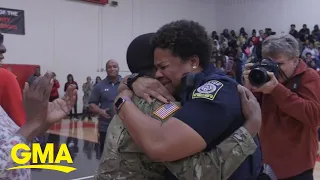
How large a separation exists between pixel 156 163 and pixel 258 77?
1.03 metres

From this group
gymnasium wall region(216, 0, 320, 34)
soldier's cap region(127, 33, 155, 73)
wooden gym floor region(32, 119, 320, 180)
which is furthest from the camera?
gymnasium wall region(216, 0, 320, 34)

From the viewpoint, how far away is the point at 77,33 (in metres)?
16.7

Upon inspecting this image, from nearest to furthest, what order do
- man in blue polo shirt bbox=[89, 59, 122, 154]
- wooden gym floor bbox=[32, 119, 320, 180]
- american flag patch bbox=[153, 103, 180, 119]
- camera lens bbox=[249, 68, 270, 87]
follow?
american flag patch bbox=[153, 103, 180, 119]
camera lens bbox=[249, 68, 270, 87]
man in blue polo shirt bbox=[89, 59, 122, 154]
wooden gym floor bbox=[32, 119, 320, 180]

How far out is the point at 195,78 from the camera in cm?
156

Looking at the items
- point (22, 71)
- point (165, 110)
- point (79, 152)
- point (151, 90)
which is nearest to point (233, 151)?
point (165, 110)

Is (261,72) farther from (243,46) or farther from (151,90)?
(243,46)

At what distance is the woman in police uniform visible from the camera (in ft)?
4.64

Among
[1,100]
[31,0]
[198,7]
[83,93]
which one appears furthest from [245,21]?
[1,100]

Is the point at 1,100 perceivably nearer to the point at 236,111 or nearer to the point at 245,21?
the point at 236,111

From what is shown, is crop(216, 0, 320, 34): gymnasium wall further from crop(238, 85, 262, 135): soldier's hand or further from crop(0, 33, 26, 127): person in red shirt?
crop(238, 85, 262, 135): soldier's hand

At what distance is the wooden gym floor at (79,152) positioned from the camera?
19.3 feet

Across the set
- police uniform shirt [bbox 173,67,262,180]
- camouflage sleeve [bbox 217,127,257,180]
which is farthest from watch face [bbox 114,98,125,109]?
camouflage sleeve [bbox 217,127,257,180]

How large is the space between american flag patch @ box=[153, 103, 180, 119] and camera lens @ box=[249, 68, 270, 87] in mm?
928

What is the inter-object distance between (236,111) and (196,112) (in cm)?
19
